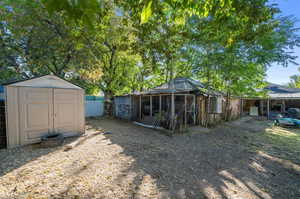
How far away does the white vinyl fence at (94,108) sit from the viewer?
12504mm

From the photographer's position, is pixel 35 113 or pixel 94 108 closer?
pixel 35 113

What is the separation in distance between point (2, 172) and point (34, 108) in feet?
7.85

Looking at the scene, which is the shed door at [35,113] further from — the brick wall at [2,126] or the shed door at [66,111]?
the brick wall at [2,126]

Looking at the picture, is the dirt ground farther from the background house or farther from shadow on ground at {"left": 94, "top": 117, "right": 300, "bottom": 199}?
the background house

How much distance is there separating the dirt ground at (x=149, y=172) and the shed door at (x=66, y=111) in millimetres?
1096

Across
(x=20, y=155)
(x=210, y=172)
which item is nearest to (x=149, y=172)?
(x=210, y=172)

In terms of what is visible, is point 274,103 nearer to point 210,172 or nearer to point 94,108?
point 210,172

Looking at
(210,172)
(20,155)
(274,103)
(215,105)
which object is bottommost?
(210,172)

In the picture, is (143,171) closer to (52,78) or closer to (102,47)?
(52,78)

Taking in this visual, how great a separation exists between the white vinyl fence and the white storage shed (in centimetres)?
693

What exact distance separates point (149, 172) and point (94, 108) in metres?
11.2

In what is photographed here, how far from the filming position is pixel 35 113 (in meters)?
4.88

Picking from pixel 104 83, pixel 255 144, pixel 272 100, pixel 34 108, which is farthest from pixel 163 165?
pixel 272 100

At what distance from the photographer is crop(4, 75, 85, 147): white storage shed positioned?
446 centimetres
